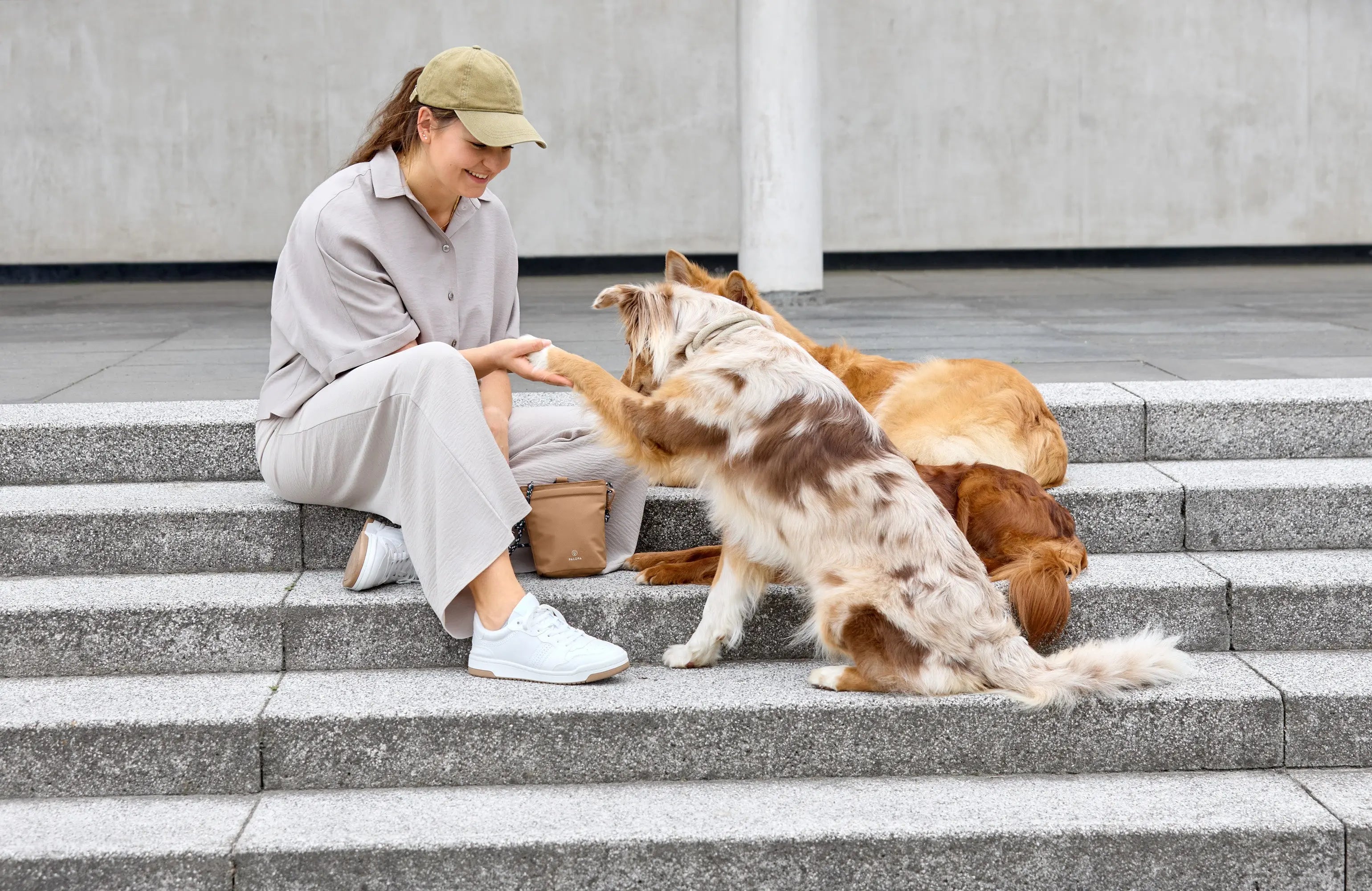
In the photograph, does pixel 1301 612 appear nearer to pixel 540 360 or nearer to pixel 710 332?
pixel 710 332

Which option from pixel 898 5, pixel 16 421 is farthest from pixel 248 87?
pixel 16 421

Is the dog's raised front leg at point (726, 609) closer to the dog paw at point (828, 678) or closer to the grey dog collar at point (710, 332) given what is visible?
the dog paw at point (828, 678)

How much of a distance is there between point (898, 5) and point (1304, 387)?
29.3ft

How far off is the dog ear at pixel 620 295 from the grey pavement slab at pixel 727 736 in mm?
1059

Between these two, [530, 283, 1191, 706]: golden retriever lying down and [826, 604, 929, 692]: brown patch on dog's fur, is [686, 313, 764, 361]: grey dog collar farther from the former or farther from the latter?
[826, 604, 929, 692]: brown patch on dog's fur

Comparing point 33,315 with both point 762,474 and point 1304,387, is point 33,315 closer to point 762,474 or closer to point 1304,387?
point 762,474

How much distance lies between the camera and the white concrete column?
878 centimetres

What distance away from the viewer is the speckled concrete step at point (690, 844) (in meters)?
2.76

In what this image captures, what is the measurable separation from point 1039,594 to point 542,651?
1340 mm

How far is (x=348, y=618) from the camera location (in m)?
3.42

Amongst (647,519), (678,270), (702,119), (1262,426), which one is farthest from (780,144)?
(647,519)

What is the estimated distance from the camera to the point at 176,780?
306 centimetres

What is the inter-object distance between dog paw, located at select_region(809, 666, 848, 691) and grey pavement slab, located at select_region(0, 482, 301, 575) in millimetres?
1626

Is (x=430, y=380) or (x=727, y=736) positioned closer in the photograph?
(x=727, y=736)
